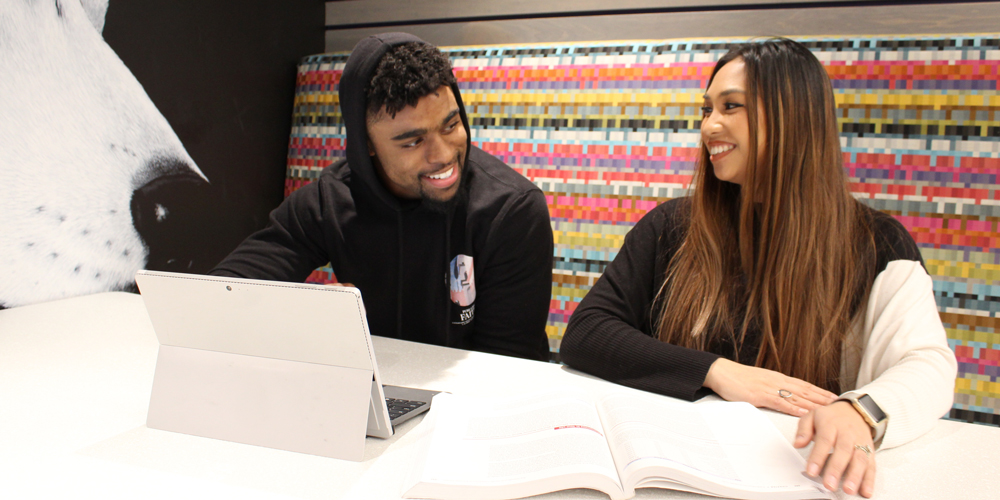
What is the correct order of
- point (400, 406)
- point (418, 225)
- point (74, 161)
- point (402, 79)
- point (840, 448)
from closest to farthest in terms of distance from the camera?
point (840, 448) < point (400, 406) < point (402, 79) < point (418, 225) < point (74, 161)

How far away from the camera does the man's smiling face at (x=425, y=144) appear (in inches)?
52.6

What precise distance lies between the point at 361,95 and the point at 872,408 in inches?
43.4

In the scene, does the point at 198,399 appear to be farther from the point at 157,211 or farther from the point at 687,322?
the point at 157,211

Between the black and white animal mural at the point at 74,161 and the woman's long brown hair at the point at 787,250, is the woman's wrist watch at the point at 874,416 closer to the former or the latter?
the woman's long brown hair at the point at 787,250

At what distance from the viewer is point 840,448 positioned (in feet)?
2.22

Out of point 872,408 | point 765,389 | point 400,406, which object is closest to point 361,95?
point 400,406

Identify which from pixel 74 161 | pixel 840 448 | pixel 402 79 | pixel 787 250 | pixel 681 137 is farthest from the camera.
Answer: pixel 681 137

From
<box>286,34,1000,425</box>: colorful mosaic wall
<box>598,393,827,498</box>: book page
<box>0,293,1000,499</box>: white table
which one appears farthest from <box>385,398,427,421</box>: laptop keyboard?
<box>286,34,1000,425</box>: colorful mosaic wall

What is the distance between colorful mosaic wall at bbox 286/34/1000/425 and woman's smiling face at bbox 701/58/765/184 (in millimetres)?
482

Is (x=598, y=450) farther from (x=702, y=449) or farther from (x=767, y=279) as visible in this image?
(x=767, y=279)

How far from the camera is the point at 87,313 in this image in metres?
1.42

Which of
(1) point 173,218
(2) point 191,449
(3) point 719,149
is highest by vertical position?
(3) point 719,149

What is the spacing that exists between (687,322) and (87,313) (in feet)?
4.43

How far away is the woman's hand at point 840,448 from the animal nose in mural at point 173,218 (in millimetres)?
1732
